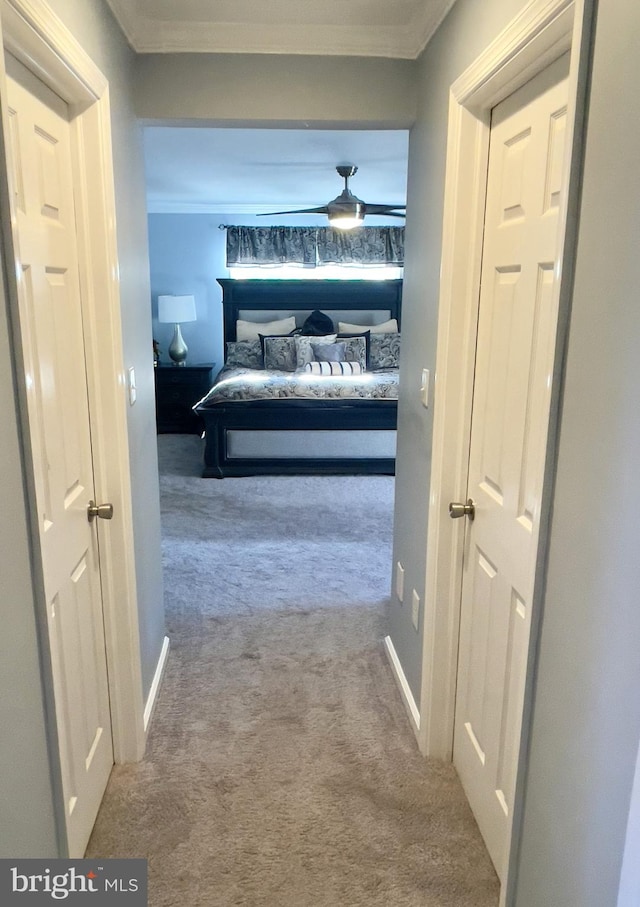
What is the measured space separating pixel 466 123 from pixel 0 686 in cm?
167

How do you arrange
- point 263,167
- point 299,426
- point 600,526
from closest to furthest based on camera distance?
point 600,526 → point 263,167 → point 299,426

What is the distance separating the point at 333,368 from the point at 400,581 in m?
3.83

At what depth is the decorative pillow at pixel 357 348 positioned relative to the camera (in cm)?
657

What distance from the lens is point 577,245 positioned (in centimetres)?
109

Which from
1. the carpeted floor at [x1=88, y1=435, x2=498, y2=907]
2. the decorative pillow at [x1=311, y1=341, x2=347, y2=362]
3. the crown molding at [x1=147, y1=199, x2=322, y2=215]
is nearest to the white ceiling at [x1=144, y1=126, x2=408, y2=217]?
the crown molding at [x1=147, y1=199, x2=322, y2=215]

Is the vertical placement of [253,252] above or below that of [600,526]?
above

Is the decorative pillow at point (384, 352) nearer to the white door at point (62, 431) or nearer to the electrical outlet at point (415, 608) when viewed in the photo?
the electrical outlet at point (415, 608)

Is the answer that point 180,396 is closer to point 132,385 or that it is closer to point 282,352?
point 282,352

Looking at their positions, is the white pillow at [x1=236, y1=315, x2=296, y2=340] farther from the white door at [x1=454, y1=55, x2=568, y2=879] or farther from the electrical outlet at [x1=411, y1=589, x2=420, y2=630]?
the white door at [x1=454, y1=55, x2=568, y2=879]

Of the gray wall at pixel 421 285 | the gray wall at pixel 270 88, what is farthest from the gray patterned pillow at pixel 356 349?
the gray wall at pixel 270 88

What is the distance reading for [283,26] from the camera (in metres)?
2.02

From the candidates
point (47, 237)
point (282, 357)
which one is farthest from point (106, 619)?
point (282, 357)

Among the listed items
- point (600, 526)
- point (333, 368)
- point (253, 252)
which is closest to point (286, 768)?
point (600, 526)

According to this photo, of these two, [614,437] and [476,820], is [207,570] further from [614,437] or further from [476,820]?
[614,437]
